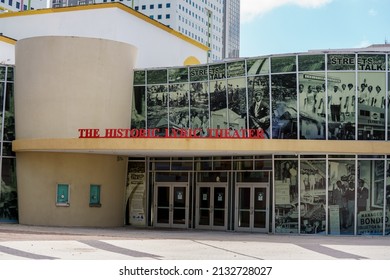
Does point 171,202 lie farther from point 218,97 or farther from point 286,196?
point 286,196

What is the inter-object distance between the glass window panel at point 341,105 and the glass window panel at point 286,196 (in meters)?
2.19

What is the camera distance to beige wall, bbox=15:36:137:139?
90.1ft

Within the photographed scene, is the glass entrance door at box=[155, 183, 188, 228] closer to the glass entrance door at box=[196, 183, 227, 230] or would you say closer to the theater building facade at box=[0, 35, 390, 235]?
the theater building facade at box=[0, 35, 390, 235]

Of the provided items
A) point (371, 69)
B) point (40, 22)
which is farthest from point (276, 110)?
point (40, 22)

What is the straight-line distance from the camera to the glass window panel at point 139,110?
97.5ft

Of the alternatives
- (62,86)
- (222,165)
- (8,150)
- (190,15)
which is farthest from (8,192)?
(190,15)

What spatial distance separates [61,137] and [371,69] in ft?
45.2

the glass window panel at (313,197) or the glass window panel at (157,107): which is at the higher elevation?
the glass window panel at (157,107)

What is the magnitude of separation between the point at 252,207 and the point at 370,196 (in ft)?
16.7

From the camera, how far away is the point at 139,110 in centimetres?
2973

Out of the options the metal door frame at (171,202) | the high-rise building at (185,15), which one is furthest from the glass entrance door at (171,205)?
the high-rise building at (185,15)

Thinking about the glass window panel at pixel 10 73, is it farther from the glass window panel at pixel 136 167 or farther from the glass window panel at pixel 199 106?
the glass window panel at pixel 199 106

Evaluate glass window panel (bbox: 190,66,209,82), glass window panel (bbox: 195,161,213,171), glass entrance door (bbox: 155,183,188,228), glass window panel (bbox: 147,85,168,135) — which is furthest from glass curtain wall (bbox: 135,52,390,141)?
glass entrance door (bbox: 155,183,188,228)

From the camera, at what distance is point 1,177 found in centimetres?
2798
